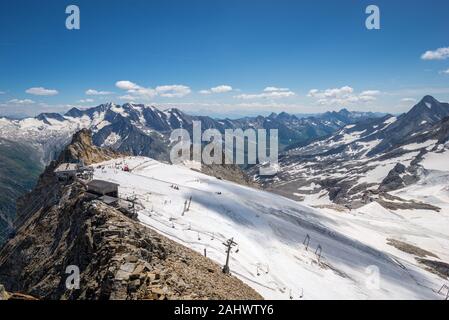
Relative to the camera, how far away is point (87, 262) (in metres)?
30.0

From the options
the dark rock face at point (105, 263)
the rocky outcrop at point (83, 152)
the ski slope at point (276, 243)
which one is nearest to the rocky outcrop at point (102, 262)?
the dark rock face at point (105, 263)

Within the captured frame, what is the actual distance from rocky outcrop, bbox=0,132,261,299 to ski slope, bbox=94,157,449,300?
1003 centimetres

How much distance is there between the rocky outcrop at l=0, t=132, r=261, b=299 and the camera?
2231 centimetres

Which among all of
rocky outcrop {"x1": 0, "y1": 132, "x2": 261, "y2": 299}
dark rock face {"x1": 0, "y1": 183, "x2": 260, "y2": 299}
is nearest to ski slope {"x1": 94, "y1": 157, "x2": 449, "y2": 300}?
rocky outcrop {"x1": 0, "y1": 132, "x2": 261, "y2": 299}

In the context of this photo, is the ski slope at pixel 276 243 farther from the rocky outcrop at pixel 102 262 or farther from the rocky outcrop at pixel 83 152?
the rocky outcrop at pixel 83 152

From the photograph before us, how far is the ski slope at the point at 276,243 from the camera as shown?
4806 cm

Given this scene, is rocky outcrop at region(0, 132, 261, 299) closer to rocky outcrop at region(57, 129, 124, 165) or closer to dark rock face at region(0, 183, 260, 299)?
dark rock face at region(0, 183, 260, 299)

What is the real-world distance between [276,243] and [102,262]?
4150 centimetres

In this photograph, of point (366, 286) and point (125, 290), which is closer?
point (125, 290)

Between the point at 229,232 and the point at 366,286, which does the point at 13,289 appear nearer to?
the point at 229,232

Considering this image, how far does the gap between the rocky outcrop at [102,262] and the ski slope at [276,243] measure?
32.9 feet
